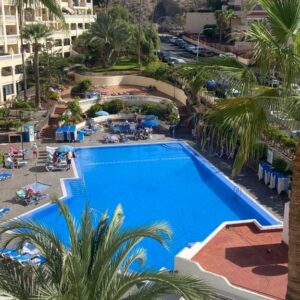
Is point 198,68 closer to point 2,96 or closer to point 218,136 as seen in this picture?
point 218,136

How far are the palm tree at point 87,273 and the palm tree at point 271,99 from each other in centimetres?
203

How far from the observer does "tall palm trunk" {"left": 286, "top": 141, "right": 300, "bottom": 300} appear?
5.61 m

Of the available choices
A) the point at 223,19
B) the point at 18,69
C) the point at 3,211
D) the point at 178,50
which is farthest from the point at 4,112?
the point at 223,19

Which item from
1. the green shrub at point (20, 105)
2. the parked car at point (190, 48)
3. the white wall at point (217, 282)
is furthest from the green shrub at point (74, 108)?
the parked car at point (190, 48)

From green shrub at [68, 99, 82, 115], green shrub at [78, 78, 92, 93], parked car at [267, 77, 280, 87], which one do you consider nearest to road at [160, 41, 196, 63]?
green shrub at [78, 78, 92, 93]

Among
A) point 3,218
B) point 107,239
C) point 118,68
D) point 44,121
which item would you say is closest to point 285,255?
point 107,239

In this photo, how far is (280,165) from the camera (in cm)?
2348

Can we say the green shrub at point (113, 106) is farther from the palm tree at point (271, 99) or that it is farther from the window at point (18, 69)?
the palm tree at point (271, 99)

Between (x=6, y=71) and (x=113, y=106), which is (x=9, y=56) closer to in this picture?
(x=6, y=71)

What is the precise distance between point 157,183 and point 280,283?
13.8 m

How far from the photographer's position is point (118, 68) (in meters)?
51.3

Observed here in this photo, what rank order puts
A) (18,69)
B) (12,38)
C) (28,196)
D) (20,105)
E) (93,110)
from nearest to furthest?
(28,196), (20,105), (93,110), (18,69), (12,38)

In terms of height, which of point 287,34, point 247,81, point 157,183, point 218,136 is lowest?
point 157,183

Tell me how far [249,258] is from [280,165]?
11020mm
